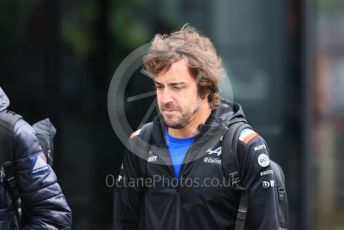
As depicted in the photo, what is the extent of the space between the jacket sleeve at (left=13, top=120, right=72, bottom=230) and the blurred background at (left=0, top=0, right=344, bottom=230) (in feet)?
10.0

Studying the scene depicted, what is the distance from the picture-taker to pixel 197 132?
3539 mm

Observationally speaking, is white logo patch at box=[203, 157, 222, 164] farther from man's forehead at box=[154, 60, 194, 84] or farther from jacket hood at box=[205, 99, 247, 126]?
man's forehead at box=[154, 60, 194, 84]

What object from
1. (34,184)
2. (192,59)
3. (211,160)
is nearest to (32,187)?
(34,184)

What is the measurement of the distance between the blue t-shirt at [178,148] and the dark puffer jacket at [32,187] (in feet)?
1.75

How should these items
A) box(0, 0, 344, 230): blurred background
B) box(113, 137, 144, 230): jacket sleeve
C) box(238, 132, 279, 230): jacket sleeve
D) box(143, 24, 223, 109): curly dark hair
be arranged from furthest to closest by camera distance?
box(0, 0, 344, 230): blurred background → box(113, 137, 144, 230): jacket sleeve → box(143, 24, 223, 109): curly dark hair → box(238, 132, 279, 230): jacket sleeve

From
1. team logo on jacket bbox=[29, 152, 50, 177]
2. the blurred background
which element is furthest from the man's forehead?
the blurred background

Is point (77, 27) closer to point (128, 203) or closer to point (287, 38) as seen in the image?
point (287, 38)

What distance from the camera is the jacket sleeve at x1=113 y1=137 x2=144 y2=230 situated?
3.61 metres

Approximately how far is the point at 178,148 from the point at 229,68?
3.02m

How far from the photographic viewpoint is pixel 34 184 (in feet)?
11.3

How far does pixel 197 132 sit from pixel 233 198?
0.34 meters

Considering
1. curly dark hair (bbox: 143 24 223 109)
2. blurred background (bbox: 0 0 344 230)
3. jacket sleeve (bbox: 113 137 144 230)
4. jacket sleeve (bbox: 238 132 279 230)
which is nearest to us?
jacket sleeve (bbox: 238 132 279 230)

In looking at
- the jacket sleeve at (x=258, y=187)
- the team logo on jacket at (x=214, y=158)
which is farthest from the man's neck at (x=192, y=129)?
the jacket sleeve at (x=258, y=187)

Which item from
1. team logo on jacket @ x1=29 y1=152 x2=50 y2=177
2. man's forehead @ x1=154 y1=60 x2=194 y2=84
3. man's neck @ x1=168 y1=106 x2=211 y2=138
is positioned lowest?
team logo on jacket @ x1=29 y1=152 x2=50 y2=177
